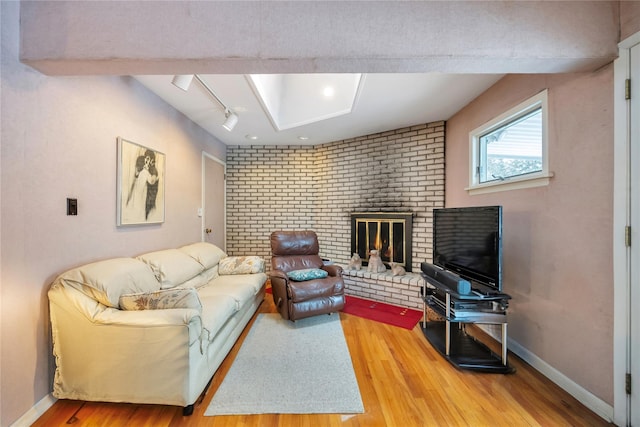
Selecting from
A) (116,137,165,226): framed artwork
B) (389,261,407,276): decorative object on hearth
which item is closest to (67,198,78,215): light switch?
(116,137,165,226): framed artwork

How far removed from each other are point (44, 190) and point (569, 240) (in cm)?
336

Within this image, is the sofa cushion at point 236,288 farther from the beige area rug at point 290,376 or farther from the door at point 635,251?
the door at point 635,251

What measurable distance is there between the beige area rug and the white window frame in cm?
201

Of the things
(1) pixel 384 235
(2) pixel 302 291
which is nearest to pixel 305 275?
(2) pixel 302 291

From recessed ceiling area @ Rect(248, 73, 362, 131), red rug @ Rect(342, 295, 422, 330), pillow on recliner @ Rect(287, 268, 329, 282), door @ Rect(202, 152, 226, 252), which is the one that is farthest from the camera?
door @ Rect(202, 152, 226, 252)

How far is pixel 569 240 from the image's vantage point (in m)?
1.61

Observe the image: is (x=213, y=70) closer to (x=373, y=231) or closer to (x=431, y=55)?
(x=431, y=55)

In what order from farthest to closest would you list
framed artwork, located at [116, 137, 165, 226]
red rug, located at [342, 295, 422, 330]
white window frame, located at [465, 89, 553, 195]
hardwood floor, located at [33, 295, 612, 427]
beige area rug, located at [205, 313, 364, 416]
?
red rug, located at [342, 295, 422, 330], framed artwork, located at [116, 137, 165, 226], white window frame, located at [465, 89, 553, 195], beige area rug, located at [205, 313, 364, 416], hardwood floor, located at [33, 295, 612, 427]

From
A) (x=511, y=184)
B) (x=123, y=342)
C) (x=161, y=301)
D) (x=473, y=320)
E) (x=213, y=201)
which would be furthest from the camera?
(x=213, y=201)

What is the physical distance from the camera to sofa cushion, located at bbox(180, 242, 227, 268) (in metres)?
2.66

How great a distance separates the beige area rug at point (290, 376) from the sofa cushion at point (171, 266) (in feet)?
2.78

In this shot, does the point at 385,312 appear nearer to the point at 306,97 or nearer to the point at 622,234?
the point at 622,234

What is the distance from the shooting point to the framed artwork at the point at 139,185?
2017 mm

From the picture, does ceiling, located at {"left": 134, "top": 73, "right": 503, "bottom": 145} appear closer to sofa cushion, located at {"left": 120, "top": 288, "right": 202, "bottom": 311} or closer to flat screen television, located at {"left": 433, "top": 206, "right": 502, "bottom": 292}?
flat screen television, located at {"left": 433, "top": 206, "right": 502, "bottom": 292}
